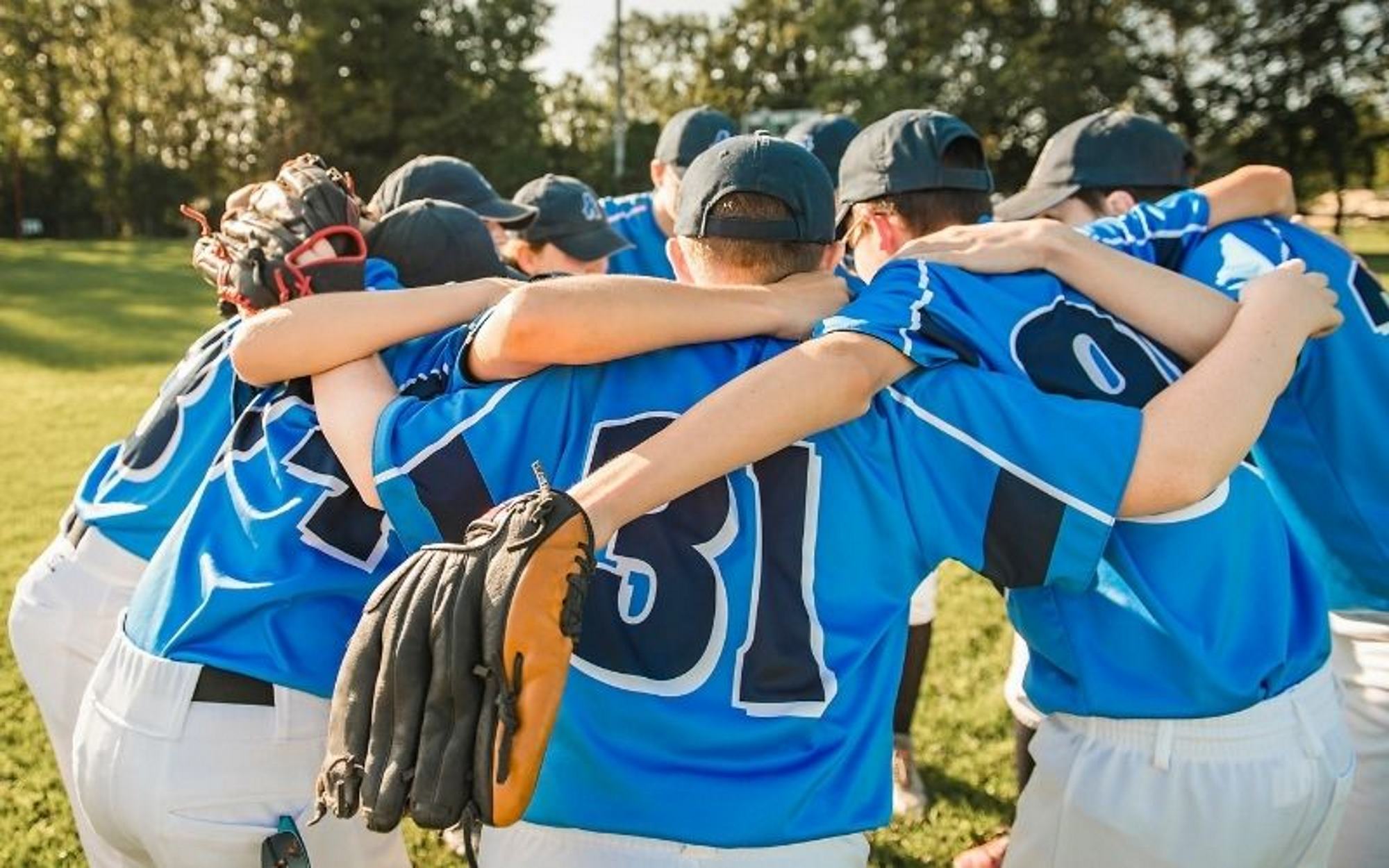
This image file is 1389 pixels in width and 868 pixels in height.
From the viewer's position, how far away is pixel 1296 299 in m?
2.29

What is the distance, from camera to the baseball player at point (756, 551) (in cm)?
191

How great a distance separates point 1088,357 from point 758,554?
2.55 ft

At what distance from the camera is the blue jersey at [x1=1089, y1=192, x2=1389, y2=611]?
2689mm

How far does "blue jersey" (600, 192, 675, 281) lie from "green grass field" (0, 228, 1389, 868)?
2.45 meters

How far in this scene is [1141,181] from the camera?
3.46m

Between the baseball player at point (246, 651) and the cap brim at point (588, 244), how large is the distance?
276 centimetres

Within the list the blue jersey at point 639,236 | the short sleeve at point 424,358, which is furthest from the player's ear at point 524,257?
the short sleeve at point 424,358

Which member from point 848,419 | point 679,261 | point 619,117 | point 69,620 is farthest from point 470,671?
point 619,117

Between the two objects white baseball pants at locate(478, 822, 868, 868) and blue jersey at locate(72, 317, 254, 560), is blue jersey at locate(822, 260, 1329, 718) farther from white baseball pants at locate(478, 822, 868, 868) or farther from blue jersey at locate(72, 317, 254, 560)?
blue jersey at locate(72, 317, 254, 560)

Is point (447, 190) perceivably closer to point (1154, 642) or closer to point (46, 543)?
point (1154, 642)

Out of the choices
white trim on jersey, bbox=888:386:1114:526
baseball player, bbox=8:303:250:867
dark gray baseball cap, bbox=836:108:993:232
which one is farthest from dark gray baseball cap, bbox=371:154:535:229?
white trim on jersey, bbox=888:386:1114:526

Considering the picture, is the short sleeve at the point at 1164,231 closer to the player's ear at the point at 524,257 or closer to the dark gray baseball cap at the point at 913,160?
the dark gray baseball cap at the point at 913,160

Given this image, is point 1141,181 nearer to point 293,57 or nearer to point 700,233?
point 700,233

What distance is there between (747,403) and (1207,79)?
46.5 metres
